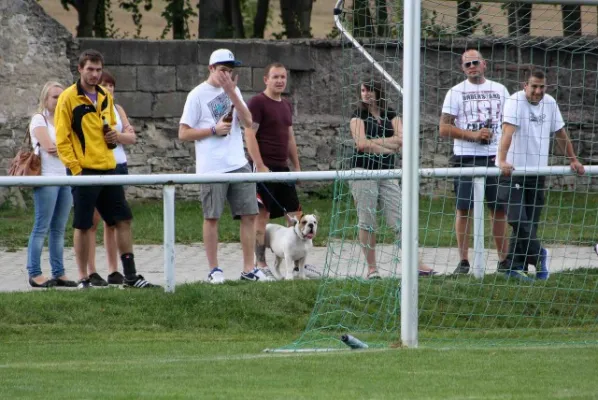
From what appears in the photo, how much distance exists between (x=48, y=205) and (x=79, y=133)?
0.79 meters

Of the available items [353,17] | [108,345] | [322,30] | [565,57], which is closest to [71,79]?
[565,57]

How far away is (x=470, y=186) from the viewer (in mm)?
11438

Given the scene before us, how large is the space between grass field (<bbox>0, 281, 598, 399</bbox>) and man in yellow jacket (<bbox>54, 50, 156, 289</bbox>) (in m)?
0.61

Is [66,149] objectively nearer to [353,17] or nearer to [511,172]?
[353,17]

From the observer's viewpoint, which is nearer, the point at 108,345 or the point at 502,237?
the point at 108,345

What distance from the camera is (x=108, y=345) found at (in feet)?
30.9

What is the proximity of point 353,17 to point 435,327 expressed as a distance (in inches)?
104

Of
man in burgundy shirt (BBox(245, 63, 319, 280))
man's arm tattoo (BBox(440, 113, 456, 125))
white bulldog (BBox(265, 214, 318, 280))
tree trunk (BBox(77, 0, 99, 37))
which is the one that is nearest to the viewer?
man's arm tattoo (BBox(440, 113, 456, 125))

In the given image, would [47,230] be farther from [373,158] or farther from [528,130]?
[528,130]

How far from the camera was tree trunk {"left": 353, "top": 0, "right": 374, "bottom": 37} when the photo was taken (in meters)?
10.6

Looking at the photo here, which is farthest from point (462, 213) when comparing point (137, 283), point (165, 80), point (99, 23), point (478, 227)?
point (99, 23)

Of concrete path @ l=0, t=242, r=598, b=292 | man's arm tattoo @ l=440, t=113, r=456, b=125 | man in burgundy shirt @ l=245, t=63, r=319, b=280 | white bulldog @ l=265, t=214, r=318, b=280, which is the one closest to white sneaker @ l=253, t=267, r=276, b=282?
white bulldog @ l=265, t=214, r=318, b=280

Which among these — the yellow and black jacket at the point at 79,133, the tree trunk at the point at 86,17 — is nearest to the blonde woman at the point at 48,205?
the yellow and black jacket at the point at 79,133

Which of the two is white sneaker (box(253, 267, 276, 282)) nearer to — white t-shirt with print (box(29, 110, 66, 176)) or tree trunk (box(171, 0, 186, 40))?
white t-shirt with print (box(29, 110, 66, 176))
